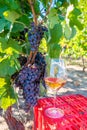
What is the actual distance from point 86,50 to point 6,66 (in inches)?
150

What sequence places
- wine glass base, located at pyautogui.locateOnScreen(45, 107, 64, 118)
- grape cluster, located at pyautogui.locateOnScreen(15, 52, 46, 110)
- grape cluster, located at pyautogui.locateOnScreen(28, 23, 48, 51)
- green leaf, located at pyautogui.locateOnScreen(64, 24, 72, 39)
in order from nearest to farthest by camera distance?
green leaf, located at pyautogui.locateOnScreen(64, 24, 72, 39)
grape cluster, located at pyautogui.locateOnScreen(28, 23, 48, 51)
grape cluster, located at pyautogui.locateOnScreen(15, 52, 46, 110)
wine glass base, located at pyautogui.locateOnScreen(45, 107, 64, 118)

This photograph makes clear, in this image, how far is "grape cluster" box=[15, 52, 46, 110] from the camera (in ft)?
3.26

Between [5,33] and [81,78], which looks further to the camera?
[81,78]

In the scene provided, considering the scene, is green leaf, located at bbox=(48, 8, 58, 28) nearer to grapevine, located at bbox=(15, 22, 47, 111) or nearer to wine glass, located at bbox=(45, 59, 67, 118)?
grapevine, located at bbox=(15, 22, 47, 111)

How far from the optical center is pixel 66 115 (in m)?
1.46

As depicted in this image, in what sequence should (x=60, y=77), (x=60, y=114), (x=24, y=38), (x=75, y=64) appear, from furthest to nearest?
(x=75, y=64) → (x=60, y=114) → (x=60, y=77) → (x=24, y=38)

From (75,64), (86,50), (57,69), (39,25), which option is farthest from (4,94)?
(75,64)

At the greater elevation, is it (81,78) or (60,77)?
(60,77)

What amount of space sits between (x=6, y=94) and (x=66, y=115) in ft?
1.83

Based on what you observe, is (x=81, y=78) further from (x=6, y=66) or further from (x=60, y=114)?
(x=6, y=66)

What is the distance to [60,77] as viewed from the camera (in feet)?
4.23

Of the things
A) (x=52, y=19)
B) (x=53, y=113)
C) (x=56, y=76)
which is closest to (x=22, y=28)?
(x=52, y=19)

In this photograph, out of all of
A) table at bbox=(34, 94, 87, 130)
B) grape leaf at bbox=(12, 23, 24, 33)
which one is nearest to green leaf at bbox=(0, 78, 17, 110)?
grape leaf at bbox=(12, 23, 24, 33)

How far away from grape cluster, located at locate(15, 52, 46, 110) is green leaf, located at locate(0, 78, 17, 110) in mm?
52
